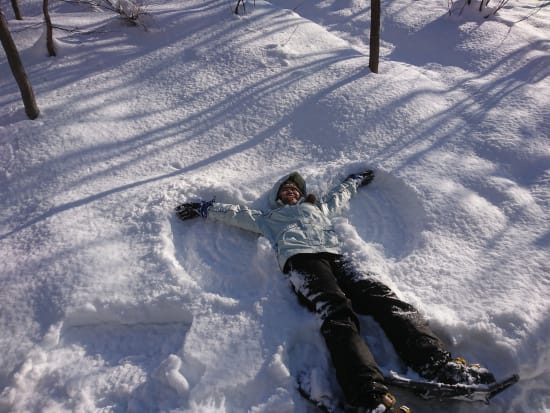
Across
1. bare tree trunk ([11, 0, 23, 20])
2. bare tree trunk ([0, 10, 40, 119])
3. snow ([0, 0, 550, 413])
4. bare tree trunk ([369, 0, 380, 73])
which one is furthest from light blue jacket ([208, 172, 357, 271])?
bare tree trunk ([11, 0, 23, 20])

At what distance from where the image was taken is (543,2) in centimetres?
690

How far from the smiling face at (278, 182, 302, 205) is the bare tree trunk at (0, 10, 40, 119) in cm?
303

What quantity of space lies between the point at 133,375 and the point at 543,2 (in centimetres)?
865

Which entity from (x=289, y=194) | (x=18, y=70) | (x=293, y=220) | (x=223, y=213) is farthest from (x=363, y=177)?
(x=18, y=70)

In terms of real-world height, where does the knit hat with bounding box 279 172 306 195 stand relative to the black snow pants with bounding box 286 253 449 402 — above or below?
above

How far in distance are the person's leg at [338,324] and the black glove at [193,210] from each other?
0.95 metres

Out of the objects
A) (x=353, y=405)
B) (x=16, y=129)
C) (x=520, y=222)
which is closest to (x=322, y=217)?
(x=353, y=405)

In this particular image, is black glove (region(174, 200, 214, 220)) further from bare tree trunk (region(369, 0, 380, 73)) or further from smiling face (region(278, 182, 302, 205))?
bare tree trunk (region(369, 0, 380, 73))

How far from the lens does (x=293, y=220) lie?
9.98 feet

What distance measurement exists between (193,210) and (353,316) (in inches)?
64.1

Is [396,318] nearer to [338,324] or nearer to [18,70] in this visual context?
[338,324]

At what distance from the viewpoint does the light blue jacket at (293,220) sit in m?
2.87

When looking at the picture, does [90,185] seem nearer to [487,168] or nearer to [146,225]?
[146,225]

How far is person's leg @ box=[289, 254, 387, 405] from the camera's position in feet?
6.94
